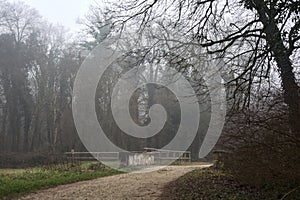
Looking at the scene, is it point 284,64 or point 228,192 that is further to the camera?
point 228,192

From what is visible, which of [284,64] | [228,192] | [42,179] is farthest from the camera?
[42,179]

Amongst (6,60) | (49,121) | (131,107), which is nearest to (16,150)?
(49,121)

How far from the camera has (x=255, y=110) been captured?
8.18 meters

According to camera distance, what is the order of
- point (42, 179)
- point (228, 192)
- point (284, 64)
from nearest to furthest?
1. point (284, 64)
2. point (228, 192)
3. point (42, 179)

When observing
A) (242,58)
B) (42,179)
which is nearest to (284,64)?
(242,58)

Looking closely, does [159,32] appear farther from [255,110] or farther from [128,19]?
[255,110]

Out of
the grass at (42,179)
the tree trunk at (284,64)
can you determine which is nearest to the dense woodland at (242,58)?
the tree trunk at (284,64)

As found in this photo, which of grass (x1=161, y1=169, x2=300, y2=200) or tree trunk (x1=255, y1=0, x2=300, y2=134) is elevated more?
tree trunk (x1=255, y1=0, x2=300, y2=134)

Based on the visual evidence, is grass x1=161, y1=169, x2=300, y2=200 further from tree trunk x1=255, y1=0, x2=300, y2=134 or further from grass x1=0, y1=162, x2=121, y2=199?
grass x1=0, y1=162, x2=121, y2=199

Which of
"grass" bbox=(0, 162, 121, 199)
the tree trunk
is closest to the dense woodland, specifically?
the tree trunk

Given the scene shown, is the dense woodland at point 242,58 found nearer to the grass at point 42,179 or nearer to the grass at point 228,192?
the grass at point 228,192

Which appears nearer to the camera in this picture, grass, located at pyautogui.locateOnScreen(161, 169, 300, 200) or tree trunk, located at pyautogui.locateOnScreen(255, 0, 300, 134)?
tree trunk, located at pyautogui.locateOnScreen(255, 0, 300, 134)

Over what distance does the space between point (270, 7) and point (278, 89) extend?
1539 mm

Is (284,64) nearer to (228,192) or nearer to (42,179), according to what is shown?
(228,192)
